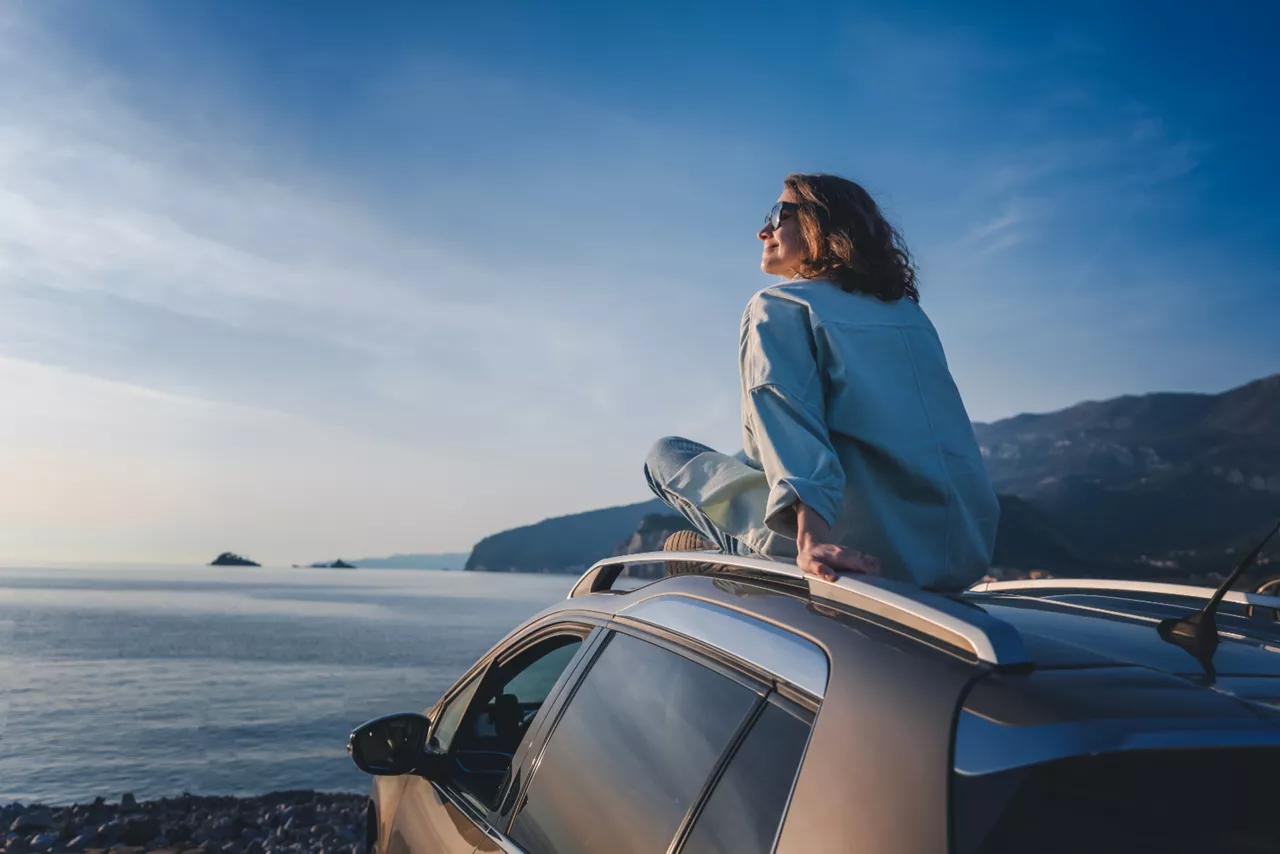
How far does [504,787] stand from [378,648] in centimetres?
4877

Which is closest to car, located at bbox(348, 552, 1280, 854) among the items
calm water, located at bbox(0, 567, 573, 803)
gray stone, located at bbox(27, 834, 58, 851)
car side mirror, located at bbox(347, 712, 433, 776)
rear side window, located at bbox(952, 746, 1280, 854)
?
rear side window, located at bbox(952, 746, 1280, 854)

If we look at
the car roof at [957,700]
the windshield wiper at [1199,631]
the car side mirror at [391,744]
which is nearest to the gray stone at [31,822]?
the car side mirror at [391,744]

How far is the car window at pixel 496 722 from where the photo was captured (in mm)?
2652

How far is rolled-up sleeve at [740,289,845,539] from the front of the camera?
6.57 ft

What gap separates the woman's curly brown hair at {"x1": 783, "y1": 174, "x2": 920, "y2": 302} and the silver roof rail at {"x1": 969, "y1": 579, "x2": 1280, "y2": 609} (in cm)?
92

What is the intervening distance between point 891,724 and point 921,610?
8.7 inches

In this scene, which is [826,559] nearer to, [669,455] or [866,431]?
[866,431]

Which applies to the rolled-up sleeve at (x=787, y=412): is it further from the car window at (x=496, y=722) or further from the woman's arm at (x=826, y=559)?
the car window at (x=496, y=722)

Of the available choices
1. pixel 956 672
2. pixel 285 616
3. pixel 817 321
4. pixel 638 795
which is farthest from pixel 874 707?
pixel 285 616

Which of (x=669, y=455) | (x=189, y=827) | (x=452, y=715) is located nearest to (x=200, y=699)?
(x=189, y=827)

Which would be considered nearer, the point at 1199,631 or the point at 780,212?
the point at 1199,631

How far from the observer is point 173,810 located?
13047 mm

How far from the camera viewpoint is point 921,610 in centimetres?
129

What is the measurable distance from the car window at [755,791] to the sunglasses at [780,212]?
1.79 metres
